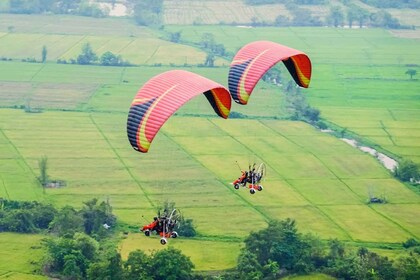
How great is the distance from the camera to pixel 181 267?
47.7 meters

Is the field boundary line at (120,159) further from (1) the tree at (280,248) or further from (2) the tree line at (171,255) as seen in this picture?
(1) the tree at (280,248)

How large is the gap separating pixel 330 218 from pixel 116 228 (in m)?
11.5

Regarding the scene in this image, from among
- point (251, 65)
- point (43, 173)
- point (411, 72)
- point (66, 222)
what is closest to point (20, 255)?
point (66, 222)

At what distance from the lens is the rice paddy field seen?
191 ft

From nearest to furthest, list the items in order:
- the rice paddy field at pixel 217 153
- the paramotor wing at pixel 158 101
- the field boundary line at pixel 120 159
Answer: the paramotor wing at pixel 158 101 < the rice paddy field at pixel 217 153 < the field boundary line at pixel 120 159

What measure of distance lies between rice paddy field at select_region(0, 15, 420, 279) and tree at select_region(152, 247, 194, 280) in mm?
2948

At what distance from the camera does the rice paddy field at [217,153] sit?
191 ft

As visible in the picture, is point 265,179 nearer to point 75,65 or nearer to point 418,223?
point 418,223

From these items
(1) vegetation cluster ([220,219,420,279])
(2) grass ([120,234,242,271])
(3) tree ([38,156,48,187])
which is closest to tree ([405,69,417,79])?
(3) tree ([38,156,48,187])

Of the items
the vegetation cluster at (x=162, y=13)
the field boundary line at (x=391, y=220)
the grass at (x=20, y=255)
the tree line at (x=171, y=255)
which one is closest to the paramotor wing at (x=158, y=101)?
the tree line at (x=171, y=255)

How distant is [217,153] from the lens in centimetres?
7031

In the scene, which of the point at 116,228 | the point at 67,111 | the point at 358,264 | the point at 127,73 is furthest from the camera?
the point at 127,73

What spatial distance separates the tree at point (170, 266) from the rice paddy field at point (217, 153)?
2.95 metres

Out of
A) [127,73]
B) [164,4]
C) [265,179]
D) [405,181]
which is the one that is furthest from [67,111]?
[164,4]
